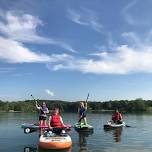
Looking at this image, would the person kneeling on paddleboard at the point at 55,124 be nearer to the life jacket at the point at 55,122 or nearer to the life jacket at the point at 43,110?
the life jacket at the point at 55,122

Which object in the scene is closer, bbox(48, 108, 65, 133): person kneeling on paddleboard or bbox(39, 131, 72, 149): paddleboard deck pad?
bbox(39, 131, 72, 149): paddleboard deck pad

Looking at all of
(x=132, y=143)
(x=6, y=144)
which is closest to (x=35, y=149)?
(x=6, y=144)

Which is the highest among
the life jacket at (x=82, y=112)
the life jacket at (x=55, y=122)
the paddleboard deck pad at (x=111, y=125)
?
the life jacket at (x=82, y=112)

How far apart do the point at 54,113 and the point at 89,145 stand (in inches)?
117

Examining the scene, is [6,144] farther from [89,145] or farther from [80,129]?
[80,129]

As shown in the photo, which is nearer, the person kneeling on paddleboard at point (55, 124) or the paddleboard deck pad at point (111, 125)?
the person kneeling on paddleboard at point (55, 124)

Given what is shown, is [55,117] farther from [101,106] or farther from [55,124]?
[101,106]

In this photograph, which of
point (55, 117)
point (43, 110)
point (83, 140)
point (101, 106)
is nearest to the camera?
point (55, 117)

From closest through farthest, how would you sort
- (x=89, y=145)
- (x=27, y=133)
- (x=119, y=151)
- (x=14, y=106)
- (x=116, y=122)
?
1. (x=119, y=151)
2. (x=89, y=145)
3. (x=27, y=133)
4. (x=116, y=122)
5. (x=14, y=106)

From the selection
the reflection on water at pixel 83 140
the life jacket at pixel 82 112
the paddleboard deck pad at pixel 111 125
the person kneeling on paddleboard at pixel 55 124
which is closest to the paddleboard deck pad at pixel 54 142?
the reflection on water at pixel 83 140

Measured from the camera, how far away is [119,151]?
66.0ft

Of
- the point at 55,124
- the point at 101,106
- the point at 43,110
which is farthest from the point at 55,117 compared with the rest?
the point at 101,106

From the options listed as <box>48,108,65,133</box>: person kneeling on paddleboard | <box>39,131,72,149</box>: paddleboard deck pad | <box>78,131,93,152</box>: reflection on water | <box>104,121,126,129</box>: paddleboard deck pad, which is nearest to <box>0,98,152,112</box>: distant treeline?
<box>104,121,126,129</box>: paddleboard deck pad

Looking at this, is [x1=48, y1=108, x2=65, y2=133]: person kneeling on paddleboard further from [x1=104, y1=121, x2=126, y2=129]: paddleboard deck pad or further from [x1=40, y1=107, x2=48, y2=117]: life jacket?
[x1=104, y1=121, x2=126, y2=129]: paddleboard deck pad
